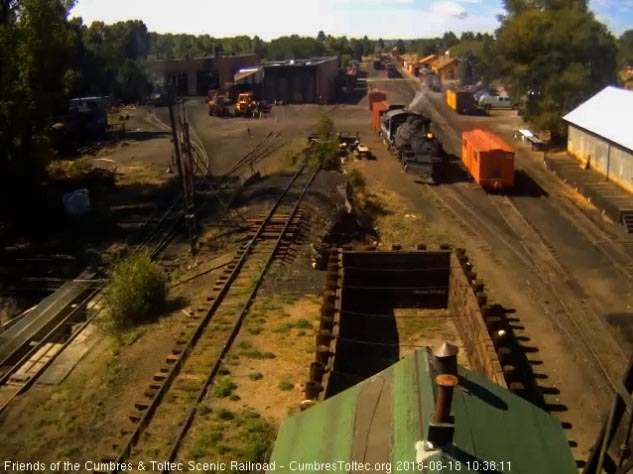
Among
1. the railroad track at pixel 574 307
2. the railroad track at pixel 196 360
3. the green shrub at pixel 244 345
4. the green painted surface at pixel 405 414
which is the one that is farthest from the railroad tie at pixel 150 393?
the railroad track at pixel 574 307

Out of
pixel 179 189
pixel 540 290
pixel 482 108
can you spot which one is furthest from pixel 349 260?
pixel 482 108

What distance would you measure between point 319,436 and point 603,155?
25851 millimetres

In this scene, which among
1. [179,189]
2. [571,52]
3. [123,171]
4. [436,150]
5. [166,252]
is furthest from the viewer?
[571,52]

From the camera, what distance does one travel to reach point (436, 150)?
2909 cm

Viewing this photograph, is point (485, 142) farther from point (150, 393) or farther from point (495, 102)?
point (495, 102)

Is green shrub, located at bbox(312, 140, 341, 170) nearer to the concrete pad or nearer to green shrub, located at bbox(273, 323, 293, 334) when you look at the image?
green shrub, located at bbox(273, 323, 293, 334)

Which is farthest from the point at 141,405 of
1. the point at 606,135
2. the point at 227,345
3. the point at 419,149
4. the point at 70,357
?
the point at 606,135

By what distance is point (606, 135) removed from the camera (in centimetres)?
2700

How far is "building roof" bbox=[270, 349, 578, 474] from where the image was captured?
435 cm

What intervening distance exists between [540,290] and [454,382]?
13.2m

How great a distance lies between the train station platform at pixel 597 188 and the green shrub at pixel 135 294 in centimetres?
1502

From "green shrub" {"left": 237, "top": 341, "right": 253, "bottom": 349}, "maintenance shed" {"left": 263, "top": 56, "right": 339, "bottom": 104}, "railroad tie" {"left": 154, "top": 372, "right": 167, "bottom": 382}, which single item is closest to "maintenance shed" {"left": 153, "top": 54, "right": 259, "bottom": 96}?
"maintenance shed" {"left": 263, "top": 56, "right": 339, "bottom": 104}

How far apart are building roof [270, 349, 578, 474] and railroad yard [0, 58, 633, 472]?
4.32 meters

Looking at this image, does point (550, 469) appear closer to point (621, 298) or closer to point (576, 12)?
point (621, 298)
